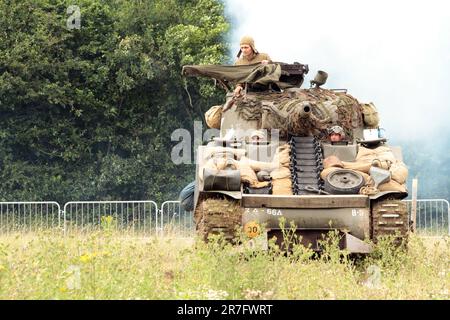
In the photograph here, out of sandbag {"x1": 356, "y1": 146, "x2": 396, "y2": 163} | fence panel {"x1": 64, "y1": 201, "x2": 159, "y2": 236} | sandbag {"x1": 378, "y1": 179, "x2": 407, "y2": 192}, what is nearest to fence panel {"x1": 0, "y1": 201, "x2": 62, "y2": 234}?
fence panel {"x1": 64, "y1": 201, "x2": 159, "y2": 236}

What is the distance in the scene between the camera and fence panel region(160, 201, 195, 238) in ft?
69.6

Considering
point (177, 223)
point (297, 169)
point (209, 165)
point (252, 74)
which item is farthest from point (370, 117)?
point (177, 223)

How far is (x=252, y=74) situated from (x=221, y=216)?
3438 mm

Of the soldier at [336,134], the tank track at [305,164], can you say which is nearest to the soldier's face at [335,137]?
the soldier at [336,134]

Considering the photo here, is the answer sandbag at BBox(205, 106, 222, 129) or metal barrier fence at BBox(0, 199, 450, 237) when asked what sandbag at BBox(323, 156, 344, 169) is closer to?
sandbag at BBox(205, 106, 222, 129)

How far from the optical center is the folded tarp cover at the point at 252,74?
53.2 feet

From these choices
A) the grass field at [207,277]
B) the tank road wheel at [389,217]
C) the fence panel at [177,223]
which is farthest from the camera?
the fence panel at [177,223]

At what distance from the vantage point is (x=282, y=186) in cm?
1396

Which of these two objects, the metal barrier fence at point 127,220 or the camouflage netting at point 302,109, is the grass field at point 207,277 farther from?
the metal barrier fence at point 127,220

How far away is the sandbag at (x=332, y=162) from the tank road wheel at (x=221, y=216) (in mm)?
1528

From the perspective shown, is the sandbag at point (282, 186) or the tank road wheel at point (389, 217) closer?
the tank road wheel at point (389, 217)

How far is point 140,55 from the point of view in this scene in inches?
1066
